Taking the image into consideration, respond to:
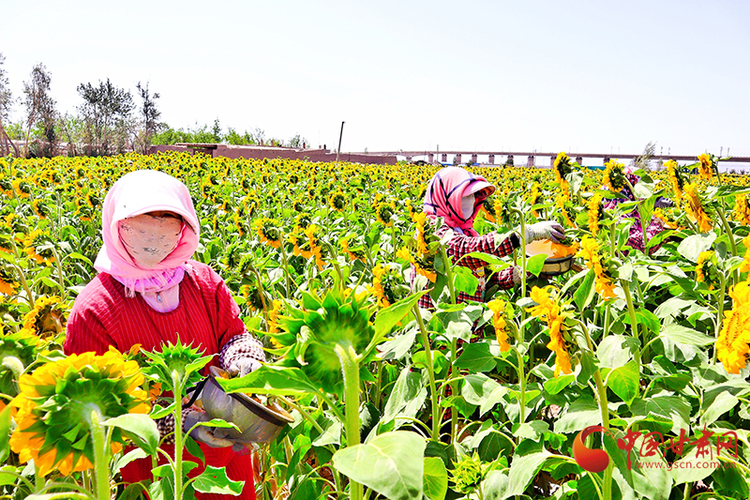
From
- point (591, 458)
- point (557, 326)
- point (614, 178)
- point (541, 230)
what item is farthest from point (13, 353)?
point (614, 178)

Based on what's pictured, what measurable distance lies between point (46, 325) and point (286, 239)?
6.32ft

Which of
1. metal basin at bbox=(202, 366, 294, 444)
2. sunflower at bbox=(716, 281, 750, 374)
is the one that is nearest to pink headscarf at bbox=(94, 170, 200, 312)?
metal basin at bbox=(202, 366, 294, 444)

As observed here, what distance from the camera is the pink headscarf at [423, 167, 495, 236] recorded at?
8.93 ft

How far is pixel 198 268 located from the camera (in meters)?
1.74

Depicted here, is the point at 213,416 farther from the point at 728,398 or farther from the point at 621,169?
the point at 621,169

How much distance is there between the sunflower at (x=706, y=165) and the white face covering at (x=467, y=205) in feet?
3.64

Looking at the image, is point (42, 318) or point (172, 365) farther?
point (42, 318)

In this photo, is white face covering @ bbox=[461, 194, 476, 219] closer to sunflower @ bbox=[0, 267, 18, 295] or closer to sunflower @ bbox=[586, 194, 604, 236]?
sunflower @ bbox=[586, 194, 604, 236]

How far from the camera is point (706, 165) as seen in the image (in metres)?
2.03

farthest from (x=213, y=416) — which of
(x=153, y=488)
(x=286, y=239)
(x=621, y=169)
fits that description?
(x=286, y=239)

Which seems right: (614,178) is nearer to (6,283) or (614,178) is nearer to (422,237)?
(422,237)

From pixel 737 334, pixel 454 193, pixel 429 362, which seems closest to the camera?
pixel 737 334

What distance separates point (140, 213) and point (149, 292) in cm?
29

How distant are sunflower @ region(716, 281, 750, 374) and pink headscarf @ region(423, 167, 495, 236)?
1.85m
